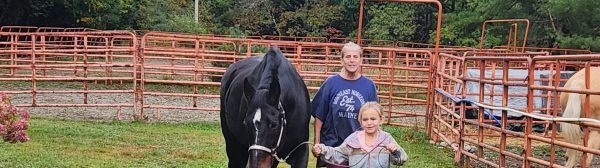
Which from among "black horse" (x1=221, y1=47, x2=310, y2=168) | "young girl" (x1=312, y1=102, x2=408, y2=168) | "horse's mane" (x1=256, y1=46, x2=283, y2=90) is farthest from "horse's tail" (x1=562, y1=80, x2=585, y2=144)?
"young girl" (x1=312, y1=102, x2=408, y2=168)

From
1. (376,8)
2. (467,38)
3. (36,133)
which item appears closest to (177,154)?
(36,133)

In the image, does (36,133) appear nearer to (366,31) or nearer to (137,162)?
(137,162)

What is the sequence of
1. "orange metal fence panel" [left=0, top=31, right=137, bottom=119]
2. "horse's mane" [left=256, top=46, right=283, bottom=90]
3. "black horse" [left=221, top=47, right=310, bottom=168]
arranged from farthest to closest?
1. "orange metal fence panel" [left=0, top=31, right=137, bottom=119]
2. "horse's mane" [left=256, top=46, right=283, bottom=90]
3. "black horse" [left=221, top=47, right=310, bottom=168]

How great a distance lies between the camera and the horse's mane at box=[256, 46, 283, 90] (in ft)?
13.6

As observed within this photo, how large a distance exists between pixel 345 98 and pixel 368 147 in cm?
47

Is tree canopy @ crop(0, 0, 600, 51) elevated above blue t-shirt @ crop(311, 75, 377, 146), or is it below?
above

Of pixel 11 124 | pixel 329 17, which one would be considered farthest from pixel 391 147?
pixel 329 17

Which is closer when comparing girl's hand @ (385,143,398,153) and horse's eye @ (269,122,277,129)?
girl's hand @ (385,143,398,153)

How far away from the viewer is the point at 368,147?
149 inches

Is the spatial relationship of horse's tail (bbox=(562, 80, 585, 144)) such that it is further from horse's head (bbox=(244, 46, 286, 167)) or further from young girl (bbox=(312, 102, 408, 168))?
horse's head (bbox=(244, 46, 286, 167))

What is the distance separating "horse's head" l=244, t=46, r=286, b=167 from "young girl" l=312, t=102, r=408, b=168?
24 cm

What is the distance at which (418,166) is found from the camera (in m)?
7.39

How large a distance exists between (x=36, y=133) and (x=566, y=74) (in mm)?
8043

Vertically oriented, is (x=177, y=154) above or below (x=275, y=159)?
below
